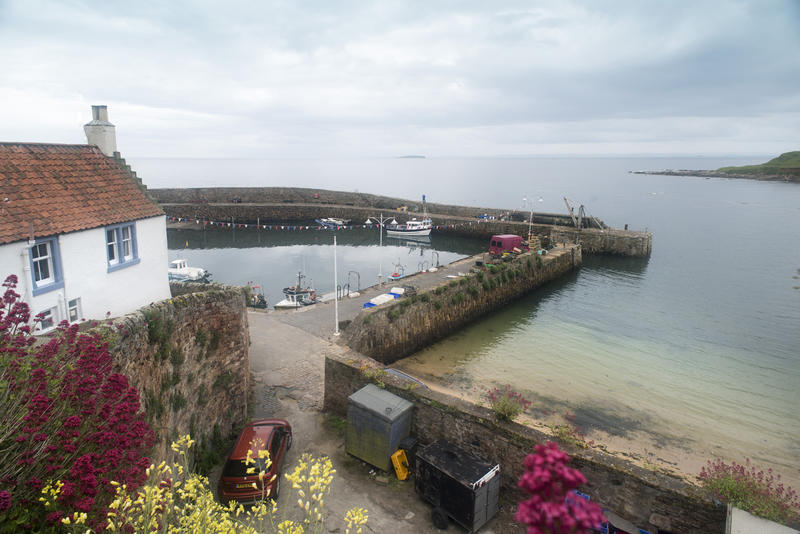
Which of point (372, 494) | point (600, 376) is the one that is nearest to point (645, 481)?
point (372, 494)

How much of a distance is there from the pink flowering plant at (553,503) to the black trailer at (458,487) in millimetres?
7346

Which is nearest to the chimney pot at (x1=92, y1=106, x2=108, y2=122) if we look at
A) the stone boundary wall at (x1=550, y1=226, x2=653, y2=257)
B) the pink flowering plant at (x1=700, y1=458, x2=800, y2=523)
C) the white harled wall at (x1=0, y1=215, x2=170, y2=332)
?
the white harled wall at (x1=0, y1=215, x2=170, y2=332)

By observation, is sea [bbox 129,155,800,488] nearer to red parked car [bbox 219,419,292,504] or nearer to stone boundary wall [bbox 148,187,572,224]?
red parked car [bbox 219,419,292,504]

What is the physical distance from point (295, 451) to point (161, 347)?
162 inches

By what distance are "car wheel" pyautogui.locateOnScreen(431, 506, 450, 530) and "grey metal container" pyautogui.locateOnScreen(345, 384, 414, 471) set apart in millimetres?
1663

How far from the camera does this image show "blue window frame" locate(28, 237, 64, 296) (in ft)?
32.4

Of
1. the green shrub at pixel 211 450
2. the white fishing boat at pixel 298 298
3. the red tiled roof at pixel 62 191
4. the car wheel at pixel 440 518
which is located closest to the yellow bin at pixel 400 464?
the car wheel at pixel 440 518

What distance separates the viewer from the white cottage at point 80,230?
9820mm

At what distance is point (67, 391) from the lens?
15.4 feet

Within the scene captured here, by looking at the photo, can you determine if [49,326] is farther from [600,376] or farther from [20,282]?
[600,376]

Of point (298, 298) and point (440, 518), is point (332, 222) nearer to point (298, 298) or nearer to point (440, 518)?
point (298, 298)

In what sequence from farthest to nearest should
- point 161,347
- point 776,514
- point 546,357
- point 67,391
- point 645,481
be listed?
1. point 546,357
2. point 161,347
3. point 645,481
4. point 776,514
5. point 67,391

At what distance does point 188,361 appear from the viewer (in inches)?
401

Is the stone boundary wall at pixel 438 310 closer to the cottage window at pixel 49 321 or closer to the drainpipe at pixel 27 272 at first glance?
the cottage window at pixel 49 321
